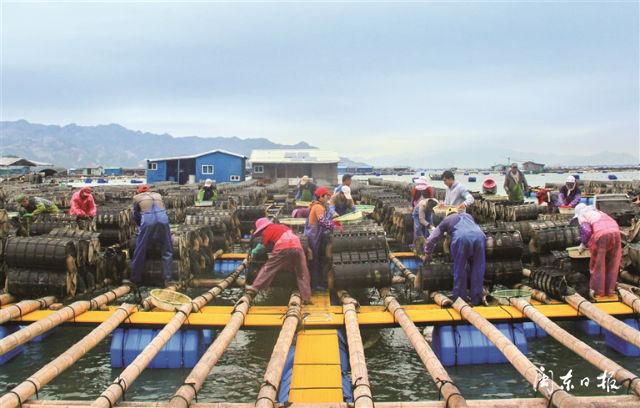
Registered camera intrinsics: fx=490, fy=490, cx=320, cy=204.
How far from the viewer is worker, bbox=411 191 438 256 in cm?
1178

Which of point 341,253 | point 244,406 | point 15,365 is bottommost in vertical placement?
point 15,365

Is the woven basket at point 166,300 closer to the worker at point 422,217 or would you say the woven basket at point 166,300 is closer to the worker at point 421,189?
the worker at point 422,217

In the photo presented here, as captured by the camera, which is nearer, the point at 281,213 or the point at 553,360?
the point at 553,360

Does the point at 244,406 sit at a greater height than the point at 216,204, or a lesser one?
lesser

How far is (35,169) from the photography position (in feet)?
237

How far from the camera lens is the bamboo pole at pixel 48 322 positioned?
6180 mm

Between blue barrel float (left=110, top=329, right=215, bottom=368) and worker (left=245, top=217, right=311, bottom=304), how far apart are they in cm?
148

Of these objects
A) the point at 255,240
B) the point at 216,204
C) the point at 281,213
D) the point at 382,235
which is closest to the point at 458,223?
the point at 382,235

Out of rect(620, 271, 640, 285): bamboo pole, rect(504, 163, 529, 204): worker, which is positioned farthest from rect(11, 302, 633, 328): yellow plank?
rect(504, 163, 529, 204): worker

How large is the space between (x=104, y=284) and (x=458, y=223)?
695cm

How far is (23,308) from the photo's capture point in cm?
753

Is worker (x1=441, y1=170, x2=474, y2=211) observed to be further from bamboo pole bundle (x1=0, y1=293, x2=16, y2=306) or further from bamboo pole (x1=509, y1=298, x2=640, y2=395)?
bamboo pole bundle (x1=0, y1=293, x2=16, y2=306)

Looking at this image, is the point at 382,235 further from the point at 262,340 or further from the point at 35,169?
the point at 35,169

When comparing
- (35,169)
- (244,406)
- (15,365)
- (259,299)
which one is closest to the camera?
(244,406)
